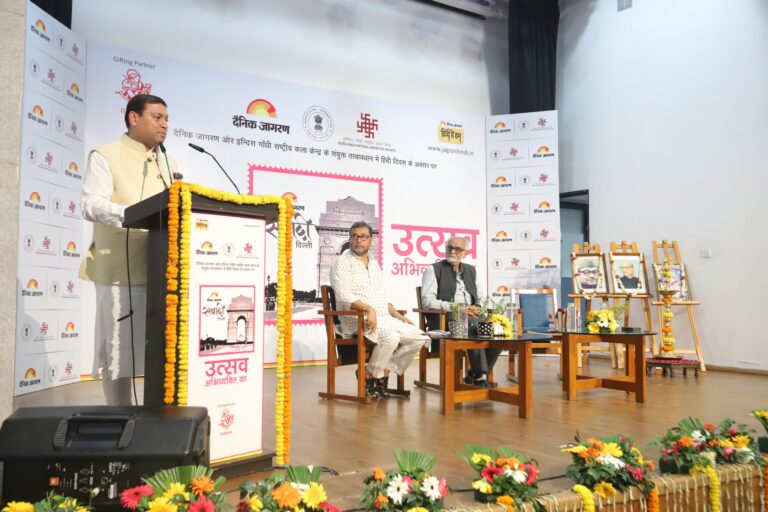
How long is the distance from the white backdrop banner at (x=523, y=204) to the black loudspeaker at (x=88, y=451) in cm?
610

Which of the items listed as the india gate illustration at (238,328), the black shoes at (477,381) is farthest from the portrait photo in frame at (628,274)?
the india gate illustration at (238,328)

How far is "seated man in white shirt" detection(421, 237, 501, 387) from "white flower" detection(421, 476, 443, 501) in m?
2.87

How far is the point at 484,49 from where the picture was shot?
838 cm

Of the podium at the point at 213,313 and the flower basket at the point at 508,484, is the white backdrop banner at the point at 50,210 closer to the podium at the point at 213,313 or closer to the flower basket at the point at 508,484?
the podium at the point at 213,313

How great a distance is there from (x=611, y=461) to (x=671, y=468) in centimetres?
39

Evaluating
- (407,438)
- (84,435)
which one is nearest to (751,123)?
(407,438)

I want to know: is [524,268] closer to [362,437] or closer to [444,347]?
[444,347]

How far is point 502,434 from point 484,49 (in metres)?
6.30

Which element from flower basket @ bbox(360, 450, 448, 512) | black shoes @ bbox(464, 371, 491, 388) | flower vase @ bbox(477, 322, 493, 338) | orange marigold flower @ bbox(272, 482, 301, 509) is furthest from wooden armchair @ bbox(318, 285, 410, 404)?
orange marigold flower @ bbox(272, 482, 301, 509)

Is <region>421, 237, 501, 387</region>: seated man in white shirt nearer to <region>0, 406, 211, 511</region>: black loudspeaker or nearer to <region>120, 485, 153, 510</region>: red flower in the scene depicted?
<region>0, 406, 211, 511</region>: black loudspeaker

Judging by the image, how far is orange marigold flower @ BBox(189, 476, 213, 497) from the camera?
1.56m

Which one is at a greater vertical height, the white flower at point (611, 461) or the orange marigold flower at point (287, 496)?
the orange marigold flower at point (287, 496)

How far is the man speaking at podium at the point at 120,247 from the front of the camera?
248 cm

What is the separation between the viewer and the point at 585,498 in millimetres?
2066
